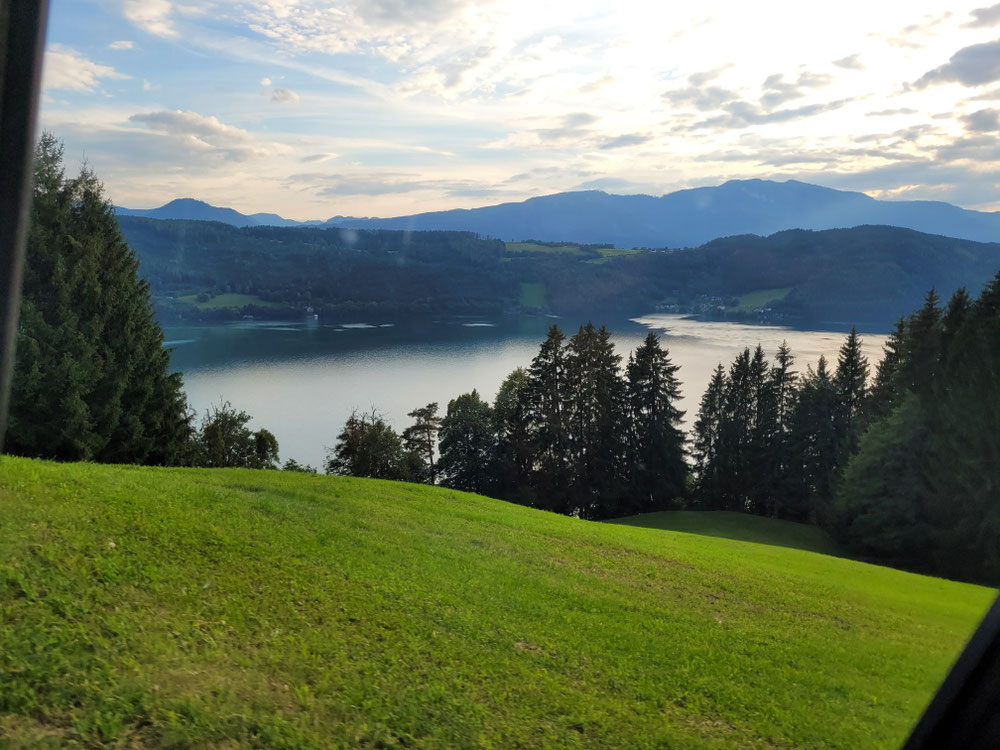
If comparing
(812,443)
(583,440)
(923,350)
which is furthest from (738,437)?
(923,350)

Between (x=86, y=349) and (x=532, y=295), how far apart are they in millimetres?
128703

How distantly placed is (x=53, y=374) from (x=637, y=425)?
2851 cm

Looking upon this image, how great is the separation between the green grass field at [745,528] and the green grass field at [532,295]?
104988mm

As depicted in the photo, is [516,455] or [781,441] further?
[781,441]

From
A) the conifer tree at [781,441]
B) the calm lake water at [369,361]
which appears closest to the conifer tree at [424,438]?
the calm lake water at [369,361]

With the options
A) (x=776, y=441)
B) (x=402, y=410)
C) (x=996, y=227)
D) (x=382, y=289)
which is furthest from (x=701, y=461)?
(x=382, y=289)

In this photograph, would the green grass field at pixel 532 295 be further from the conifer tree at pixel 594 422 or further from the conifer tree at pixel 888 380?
the conifer tree at pixel 888 380

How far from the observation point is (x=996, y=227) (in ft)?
21.9

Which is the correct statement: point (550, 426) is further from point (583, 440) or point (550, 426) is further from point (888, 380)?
point (888, 380)

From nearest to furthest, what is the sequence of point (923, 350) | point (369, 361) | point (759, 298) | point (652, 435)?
1. point (923, 350)
2. point (652, 435)
3. point (369, 361)
4. point (759, 298)

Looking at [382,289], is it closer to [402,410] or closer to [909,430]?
[402,410]

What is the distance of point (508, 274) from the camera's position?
14788 centimetres

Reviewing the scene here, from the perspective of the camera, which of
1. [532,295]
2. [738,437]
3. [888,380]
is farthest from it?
[532,295]

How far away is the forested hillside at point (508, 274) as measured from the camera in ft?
148
